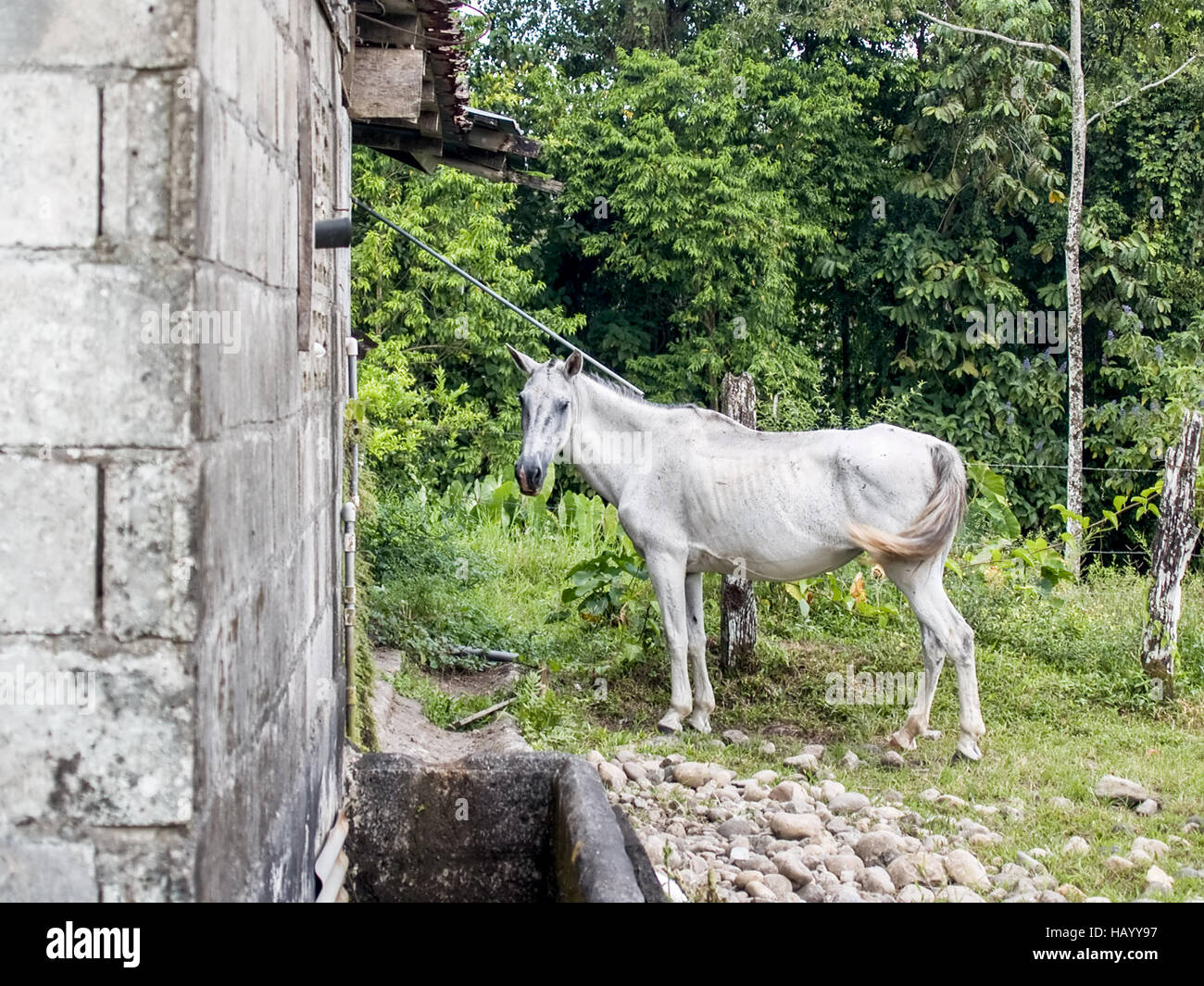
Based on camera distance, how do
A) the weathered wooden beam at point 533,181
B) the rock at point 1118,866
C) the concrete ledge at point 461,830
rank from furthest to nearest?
1. the weathered wooden beam at point 533,181
2. the rock at point 1118,866
3. the concrete ledge at point 461,830

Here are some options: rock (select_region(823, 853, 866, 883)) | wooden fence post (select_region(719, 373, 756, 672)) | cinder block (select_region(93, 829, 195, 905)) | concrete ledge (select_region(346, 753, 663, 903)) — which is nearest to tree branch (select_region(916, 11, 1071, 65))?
wooden fence post (select_region(719, 373, 756, 672))

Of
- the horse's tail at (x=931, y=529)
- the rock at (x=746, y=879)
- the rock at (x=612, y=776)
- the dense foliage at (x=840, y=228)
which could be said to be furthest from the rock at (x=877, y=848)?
the dense foliage at (x=840, y=228)

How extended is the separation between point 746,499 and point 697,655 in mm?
1027

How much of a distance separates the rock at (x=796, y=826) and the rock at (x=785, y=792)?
35 centimetres

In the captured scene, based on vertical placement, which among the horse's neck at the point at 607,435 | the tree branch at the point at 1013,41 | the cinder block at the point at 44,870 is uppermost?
the tree branch at the point at 1013,41

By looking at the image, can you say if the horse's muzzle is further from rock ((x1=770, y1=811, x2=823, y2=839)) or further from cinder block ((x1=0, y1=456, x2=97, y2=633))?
cinder block ((x1=0, y1=456, x2=97, y2=633))

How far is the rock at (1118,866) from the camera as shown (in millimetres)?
4887

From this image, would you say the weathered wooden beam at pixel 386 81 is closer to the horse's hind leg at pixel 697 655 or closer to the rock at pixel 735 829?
the rock at pixel 735 829

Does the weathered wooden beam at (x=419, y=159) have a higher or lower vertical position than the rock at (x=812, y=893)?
higher

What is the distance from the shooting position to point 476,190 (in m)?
16.4

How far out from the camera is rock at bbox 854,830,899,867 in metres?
4.91

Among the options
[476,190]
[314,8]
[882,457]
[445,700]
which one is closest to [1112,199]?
[476,190]

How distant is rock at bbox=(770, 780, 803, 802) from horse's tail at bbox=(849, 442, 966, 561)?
148cm

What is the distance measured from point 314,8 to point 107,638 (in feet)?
7.85
